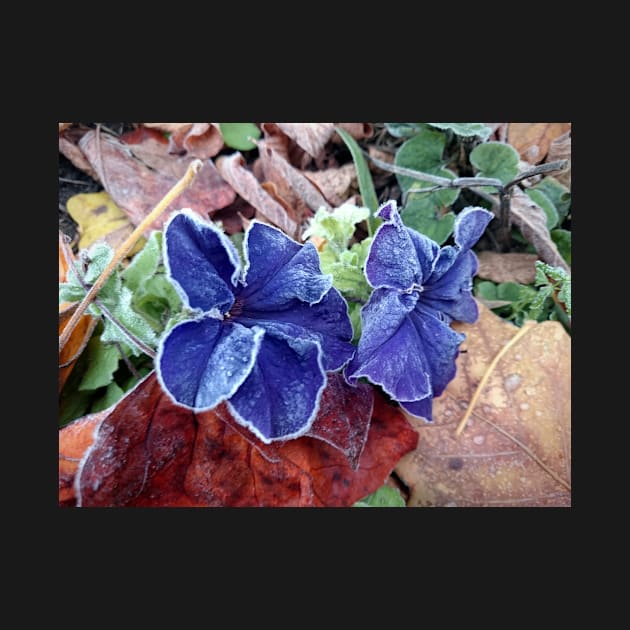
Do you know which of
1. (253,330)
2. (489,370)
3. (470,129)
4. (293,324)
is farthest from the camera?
(470,129)

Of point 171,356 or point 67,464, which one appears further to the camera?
point 67,464

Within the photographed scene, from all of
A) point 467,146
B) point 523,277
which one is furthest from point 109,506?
point 467,146

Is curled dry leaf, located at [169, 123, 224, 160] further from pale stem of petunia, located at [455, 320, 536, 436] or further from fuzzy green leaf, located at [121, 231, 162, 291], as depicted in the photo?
pale stem of petunia, located at [455, 320, 536, 436]

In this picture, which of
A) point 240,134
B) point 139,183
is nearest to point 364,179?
point 240,134

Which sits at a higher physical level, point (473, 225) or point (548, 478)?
point (473, 225)

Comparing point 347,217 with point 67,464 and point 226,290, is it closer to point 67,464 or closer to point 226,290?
point 226,290

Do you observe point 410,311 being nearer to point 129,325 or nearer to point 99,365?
point 129,325
